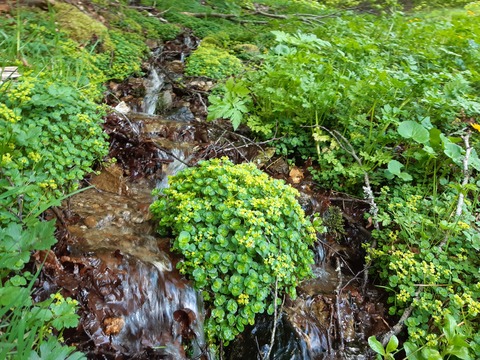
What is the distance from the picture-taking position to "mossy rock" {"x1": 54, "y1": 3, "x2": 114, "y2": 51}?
4586 mm

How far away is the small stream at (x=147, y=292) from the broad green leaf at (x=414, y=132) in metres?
1.00

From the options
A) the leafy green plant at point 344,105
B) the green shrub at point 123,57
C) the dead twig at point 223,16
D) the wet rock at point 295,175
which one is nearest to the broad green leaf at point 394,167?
the leafy green plant at point 344,105

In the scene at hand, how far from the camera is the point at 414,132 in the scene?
3.22 metres

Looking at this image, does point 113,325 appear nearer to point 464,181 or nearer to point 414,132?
point 414,132

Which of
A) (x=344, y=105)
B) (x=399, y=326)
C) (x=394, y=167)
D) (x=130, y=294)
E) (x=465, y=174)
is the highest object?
(x=344, y=105)

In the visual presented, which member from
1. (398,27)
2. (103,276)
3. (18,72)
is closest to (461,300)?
(103,276)

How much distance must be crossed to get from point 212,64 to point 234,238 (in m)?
3.56

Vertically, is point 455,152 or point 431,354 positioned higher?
point 455,152

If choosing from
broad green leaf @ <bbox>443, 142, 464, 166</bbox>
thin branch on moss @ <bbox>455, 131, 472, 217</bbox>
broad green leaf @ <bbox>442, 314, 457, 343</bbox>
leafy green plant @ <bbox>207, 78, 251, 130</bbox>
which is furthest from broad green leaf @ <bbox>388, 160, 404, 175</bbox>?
leafy green plant @ <bbox>207, 78, 251, 130</bbox>

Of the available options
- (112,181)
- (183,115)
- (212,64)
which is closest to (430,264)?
(112,181)

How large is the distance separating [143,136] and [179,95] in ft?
4.47

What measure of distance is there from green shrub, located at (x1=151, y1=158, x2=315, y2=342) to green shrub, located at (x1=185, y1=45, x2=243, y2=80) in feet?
9.16

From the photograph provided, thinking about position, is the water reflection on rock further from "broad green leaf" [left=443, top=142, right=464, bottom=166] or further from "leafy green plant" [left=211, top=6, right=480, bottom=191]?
"broad green leaf" [left=443, top=142, right=464, bottom=166]

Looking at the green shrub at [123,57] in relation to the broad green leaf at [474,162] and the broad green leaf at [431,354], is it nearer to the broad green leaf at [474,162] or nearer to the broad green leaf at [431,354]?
the broad green leaf at [474,162]
